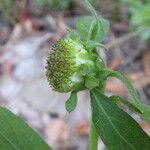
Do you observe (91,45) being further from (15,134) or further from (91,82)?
(15,134)

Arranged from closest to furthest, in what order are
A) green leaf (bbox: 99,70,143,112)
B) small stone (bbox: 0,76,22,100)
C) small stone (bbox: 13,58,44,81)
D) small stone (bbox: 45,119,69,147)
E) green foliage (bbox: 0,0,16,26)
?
green leaf (bbox: 99,70,143,112) → small stone (bbox: 45,119,69,147) → small stone (bbox: 0,76,22,100) → small stone (bbox: 13,58,44,81) → green foliage (bbox: 0,0,16,26)

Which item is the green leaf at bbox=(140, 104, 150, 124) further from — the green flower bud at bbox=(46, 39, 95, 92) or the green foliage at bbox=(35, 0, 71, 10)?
the green foliage at bbox=(35, 0, 71, 10)

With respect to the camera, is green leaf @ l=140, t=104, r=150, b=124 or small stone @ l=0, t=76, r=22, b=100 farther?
small stone @ l=0, t=76, r=22, b=100

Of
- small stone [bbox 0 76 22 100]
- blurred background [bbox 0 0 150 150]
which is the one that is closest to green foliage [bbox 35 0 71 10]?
blurred background [bbox 0 0 150 150]

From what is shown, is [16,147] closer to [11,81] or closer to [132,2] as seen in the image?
[132,2]

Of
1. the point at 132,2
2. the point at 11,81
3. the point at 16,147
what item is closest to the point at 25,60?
the point at 11,81

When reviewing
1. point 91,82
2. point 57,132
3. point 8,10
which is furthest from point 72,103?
point 8,10

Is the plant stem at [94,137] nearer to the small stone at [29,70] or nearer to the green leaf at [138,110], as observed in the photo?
the green leaf at [138,110]
